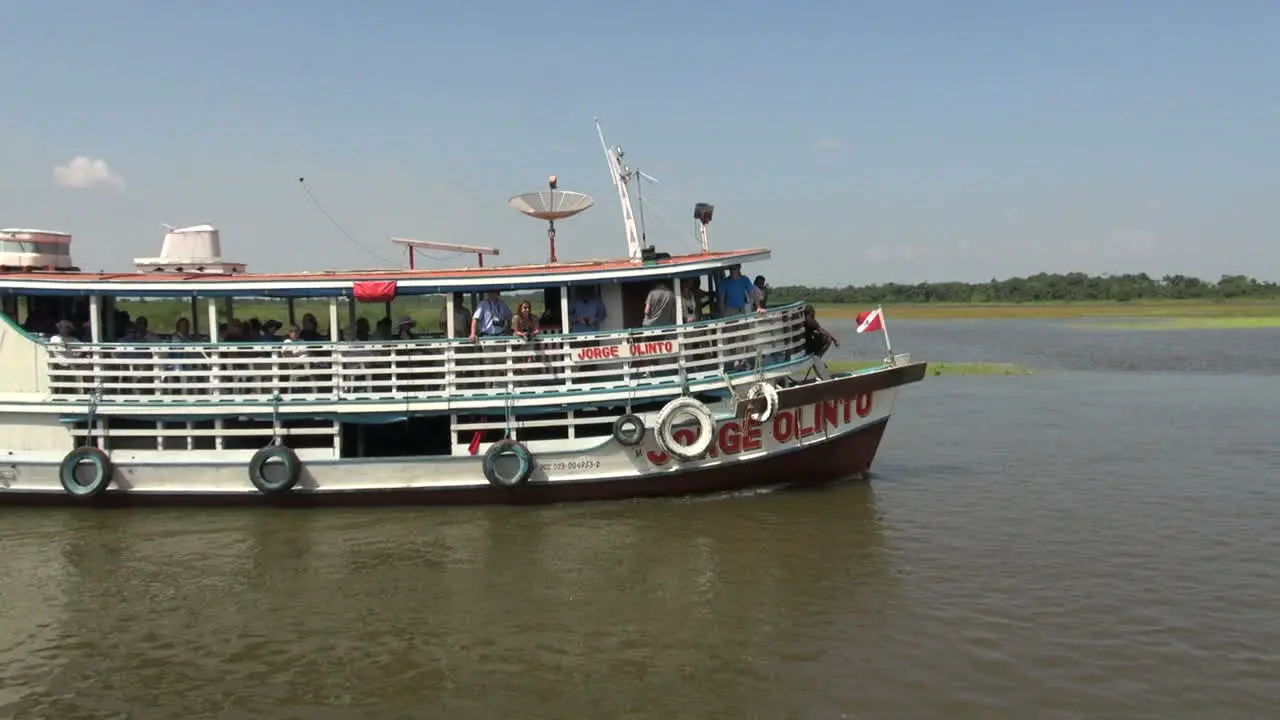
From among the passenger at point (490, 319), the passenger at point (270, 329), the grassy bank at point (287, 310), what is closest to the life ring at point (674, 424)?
the passenger at point (490, 319)

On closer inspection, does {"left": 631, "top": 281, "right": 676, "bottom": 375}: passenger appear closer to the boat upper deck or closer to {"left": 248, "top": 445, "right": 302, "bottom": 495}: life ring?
the boat upper deck

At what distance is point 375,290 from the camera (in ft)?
40.5

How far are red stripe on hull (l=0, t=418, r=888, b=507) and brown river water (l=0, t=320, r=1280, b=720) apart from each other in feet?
0.56

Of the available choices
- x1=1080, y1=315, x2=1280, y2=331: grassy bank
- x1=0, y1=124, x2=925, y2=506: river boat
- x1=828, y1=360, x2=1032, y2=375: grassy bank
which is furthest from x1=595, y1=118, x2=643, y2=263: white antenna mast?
x1=1080, y1=315, x2=1280, y2=331: grassy bank

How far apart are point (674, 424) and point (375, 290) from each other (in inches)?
157

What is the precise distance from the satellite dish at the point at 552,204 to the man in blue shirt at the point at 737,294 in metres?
2.16

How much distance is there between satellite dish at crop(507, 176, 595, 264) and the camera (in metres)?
13.2

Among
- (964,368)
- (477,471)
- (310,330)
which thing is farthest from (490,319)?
(964,368)

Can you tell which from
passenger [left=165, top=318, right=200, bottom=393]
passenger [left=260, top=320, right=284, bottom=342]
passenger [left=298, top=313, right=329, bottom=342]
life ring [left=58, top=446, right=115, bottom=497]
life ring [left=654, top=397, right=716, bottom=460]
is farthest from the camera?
passenger [left=260, top=320, right=284, bottom=342]

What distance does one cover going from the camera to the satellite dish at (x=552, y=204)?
13.2 meters

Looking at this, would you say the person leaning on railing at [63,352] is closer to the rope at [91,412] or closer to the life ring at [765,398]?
the rope at [91,412]

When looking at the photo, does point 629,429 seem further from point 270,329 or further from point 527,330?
point 270,329

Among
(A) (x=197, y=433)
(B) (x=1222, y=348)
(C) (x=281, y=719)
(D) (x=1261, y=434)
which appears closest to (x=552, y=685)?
(C) (x=281, y=719)

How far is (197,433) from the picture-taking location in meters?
12.2
